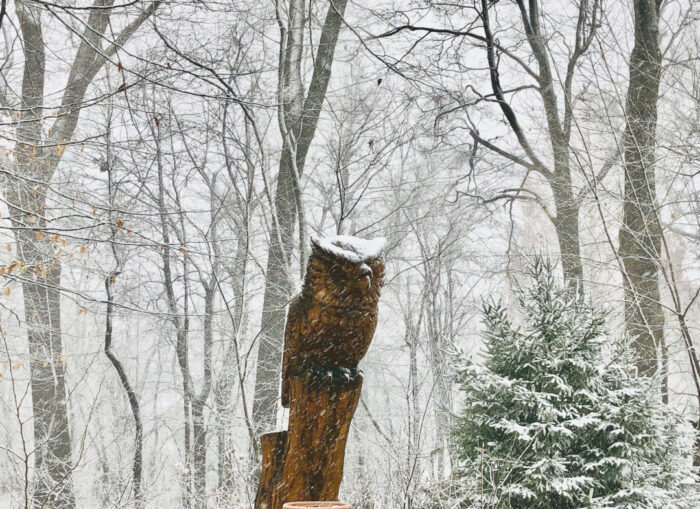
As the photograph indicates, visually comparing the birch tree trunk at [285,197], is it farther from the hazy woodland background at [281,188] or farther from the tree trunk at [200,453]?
the tree trunk at [200,453]

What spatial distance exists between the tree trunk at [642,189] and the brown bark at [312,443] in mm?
6493

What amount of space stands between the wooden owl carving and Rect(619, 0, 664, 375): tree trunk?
21.1 ft

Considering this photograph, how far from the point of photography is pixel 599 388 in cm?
571

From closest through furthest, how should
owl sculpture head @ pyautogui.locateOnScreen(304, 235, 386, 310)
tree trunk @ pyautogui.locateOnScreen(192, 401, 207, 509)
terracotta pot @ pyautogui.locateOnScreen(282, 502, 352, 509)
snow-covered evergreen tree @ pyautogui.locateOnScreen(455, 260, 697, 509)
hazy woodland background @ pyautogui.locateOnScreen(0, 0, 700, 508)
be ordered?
terracotta pot @ pyautogui.locateOnScreen(282, 502, 352, 509) → owl sculpture head @ pyautogui.locateOnScreen(304, 235, 386, 310) → snow-covered evergreen tree @ pyautogui.locateOnScreen(455, 260, 697, 509) → hazy woodland background @ pyautogui.locateOnScreen(0, 0, 700, 508) → tree trunk @ pyautogui.locateOnScreen(192, 401, 207, 509)

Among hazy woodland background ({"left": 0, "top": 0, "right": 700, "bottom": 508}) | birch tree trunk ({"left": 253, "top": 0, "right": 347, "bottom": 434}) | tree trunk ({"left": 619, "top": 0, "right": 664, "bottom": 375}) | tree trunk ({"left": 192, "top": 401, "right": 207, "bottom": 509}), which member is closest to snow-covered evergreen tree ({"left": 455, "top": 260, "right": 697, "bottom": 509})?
hazy woodland background ({"left": 0, "top": 0, "right": 700, "bottom": 508})

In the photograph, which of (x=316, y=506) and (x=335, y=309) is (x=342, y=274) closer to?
(x=335, y=309)

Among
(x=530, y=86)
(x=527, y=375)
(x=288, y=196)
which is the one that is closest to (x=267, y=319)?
(x=288, y=196)

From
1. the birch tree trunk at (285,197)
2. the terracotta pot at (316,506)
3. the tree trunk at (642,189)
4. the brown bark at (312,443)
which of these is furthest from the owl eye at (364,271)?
the tree trunk at (642,189)

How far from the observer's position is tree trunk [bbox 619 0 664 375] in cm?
881

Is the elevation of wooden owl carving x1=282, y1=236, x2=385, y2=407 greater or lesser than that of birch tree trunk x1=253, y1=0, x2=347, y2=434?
lesser

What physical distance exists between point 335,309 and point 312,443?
0.64m

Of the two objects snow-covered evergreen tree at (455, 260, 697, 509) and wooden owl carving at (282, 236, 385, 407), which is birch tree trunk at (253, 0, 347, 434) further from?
wooden owl carving at (282, 236, 385, 407)

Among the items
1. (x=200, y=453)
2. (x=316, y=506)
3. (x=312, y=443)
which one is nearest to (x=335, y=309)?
(x=312, y=443)

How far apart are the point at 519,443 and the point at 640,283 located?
4.76 metres
